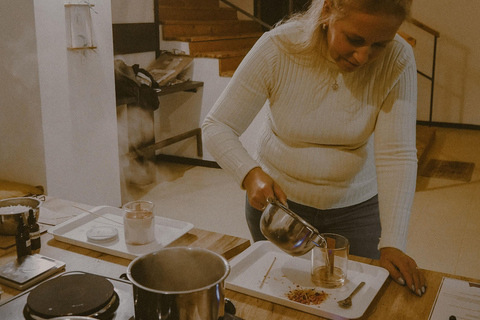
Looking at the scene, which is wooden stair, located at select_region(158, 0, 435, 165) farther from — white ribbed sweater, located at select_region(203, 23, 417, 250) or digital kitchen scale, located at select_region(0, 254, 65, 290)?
digital kitchen scale, located at select_region(0, 254, 65, 290)

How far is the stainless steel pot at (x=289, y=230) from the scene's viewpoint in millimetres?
994

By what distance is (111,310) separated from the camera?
0.87 meters

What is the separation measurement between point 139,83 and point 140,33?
738 mm

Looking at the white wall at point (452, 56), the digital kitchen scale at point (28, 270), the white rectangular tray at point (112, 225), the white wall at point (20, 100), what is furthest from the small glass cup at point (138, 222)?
the white wall at point (452, 56)

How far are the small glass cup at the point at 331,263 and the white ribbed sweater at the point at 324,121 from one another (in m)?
0.25

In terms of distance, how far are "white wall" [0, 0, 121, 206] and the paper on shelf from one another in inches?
86.5

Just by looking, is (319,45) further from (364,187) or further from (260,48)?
(364,187)

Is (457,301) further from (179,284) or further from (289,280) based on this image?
(179,284)

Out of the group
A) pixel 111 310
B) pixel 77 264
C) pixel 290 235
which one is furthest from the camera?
pixel 77 264

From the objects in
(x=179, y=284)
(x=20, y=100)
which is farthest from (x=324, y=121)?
(x=20, y=100)

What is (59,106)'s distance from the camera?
9.54ft

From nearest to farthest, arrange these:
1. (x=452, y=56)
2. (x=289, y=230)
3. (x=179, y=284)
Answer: (x=179, y=284) < (x=289, y=230) < (x=452, y=56)

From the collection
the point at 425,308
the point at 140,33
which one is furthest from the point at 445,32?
the point at 425,308

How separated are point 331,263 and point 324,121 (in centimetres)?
48
